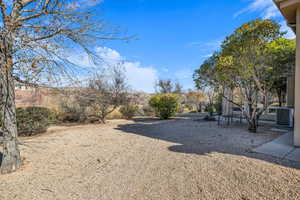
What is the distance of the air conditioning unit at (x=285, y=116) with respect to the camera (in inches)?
277

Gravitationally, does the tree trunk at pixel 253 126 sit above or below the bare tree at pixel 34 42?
below

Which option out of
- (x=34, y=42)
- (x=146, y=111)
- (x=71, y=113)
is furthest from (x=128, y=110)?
(x=34, y=42)

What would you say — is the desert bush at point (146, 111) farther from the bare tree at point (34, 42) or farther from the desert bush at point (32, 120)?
the bare tree at point (34, 42)

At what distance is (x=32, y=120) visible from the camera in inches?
237

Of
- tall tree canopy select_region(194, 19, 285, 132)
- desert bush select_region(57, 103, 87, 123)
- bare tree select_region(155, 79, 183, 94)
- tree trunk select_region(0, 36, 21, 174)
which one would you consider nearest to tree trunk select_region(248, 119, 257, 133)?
tall tree canopy select_region(194, 19, 285, 132)

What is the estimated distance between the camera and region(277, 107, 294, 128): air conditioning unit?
7046 millimetres

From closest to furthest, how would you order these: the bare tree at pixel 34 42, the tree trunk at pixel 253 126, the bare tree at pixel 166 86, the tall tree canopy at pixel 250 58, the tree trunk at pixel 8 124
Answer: the bare tree at pixel 34 42 → the tree trunk at pixel 8 124 → the tall tree canopy at pixel 250 58 → the tree trunk at pixel 253 126 → the bare tree at pixel 166 86

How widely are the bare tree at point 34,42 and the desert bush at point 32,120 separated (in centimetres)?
365

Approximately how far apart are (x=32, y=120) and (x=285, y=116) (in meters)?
11.5

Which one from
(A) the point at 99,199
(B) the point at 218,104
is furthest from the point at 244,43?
(B) the point at 218,104

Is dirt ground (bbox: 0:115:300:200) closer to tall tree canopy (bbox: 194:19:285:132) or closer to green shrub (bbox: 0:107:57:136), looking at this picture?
green shrub (bbox: 0:107:57:136)

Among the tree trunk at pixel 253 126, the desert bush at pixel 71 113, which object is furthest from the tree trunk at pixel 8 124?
the tree trunk at pixel 253 126

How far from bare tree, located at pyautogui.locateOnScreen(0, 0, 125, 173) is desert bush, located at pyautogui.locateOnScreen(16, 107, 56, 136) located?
3.65m

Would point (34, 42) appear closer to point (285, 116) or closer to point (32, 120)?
point (32, 120)
